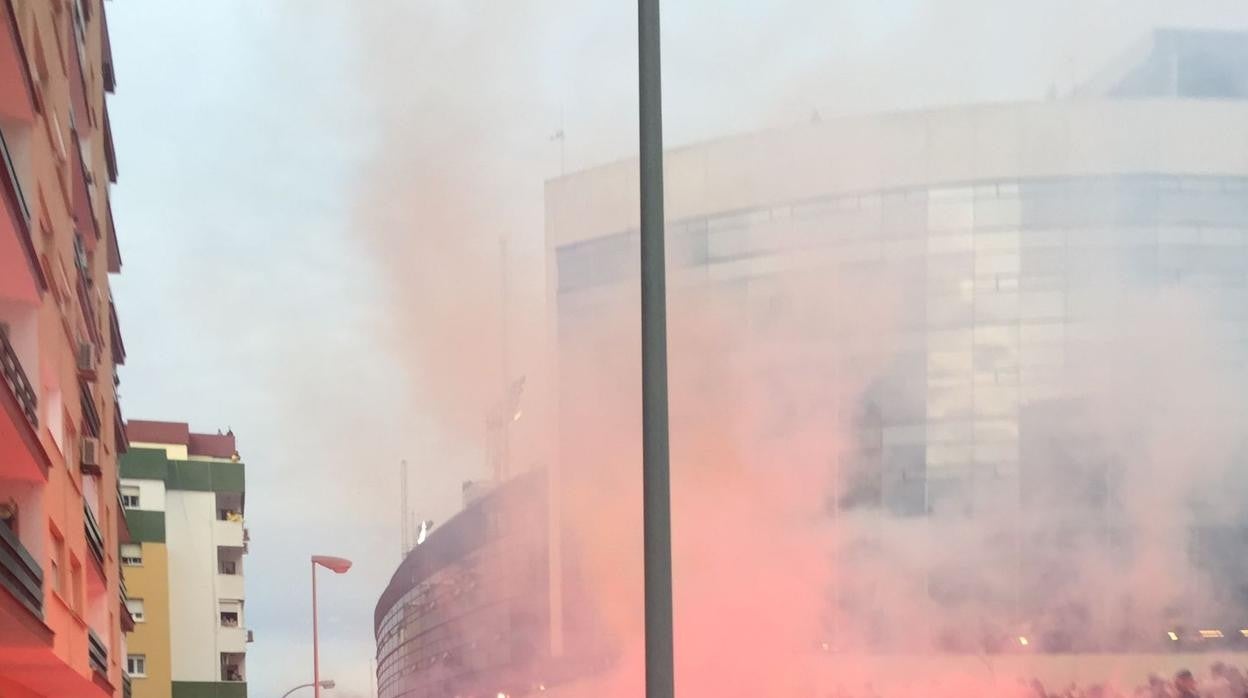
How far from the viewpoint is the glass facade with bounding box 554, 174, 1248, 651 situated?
1293cm

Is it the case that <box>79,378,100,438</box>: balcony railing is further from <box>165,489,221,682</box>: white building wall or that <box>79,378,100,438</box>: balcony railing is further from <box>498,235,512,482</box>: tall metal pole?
<box>165,489,221,682</box>: white building wall

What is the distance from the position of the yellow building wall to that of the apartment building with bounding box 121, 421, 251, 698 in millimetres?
19

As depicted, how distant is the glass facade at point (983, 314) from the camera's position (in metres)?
12.9

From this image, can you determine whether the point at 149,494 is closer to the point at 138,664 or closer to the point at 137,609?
the point at 137,609

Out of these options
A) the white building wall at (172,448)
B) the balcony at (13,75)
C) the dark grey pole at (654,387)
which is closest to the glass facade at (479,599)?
the balcony at (13,75)

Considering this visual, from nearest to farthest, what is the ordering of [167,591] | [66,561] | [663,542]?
[663,542]
[66,561]
[167,591]

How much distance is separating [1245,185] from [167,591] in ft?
69.2

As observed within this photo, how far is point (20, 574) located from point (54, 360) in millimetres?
2759

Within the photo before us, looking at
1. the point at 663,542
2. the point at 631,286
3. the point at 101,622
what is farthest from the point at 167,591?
the point at 663,542

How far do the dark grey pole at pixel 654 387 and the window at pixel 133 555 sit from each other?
79.5 feet

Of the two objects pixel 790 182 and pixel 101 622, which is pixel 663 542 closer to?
pixel 790 182

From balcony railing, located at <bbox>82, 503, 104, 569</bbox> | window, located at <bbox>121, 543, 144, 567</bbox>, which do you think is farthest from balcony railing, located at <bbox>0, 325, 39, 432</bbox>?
window, located at <bbox>121, 543, 144, 567</bbox>

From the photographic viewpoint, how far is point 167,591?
2698cm

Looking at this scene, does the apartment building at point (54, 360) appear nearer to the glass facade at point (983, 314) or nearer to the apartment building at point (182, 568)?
the glass facade at point (983, 314)
